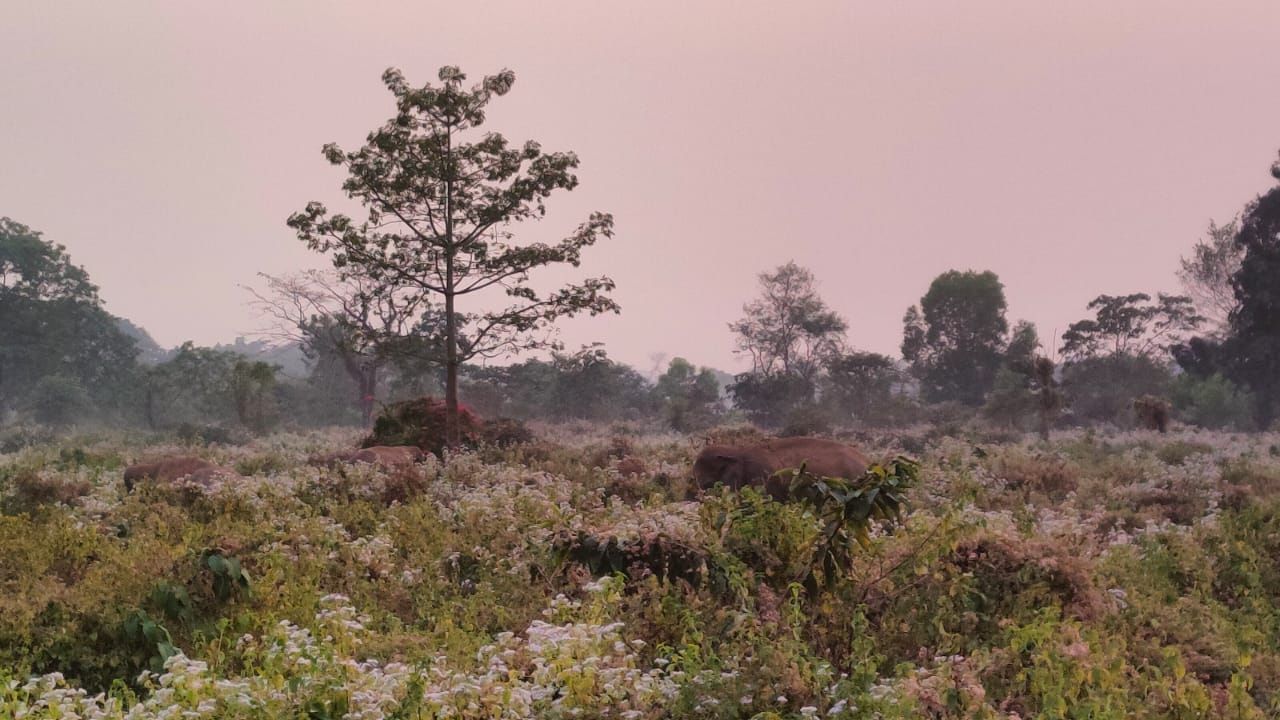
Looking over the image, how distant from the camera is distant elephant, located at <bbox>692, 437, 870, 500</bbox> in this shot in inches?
534

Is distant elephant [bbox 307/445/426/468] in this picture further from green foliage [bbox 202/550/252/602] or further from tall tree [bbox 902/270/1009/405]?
tall tree [bbox 902/270/1009/405]

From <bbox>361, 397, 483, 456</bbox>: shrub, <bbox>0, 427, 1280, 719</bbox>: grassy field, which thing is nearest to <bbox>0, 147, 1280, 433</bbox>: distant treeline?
<bbox>361, 397, 483, 456</bbox>: shrub

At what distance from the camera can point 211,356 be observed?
6081 centimetres

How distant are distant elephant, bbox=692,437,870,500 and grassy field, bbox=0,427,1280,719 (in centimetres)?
182

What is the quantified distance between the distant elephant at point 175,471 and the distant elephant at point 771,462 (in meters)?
8.31

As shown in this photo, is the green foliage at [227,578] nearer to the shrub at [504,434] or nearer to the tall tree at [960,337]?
the shrub at [504,434]

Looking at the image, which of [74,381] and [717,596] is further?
[74,381]

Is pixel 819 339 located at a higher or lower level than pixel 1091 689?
higher

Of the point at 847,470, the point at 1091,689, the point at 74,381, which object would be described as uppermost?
the point at 74,381

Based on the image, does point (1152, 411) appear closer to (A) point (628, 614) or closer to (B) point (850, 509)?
(B) point (850, 509)

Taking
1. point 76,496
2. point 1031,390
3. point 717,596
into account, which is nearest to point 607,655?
point 717,596

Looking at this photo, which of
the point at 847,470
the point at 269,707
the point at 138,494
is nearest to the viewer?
the point at 269,707

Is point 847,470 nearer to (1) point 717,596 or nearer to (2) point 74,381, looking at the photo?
(1) point 717,596

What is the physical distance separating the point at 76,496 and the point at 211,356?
48259 millimetres
